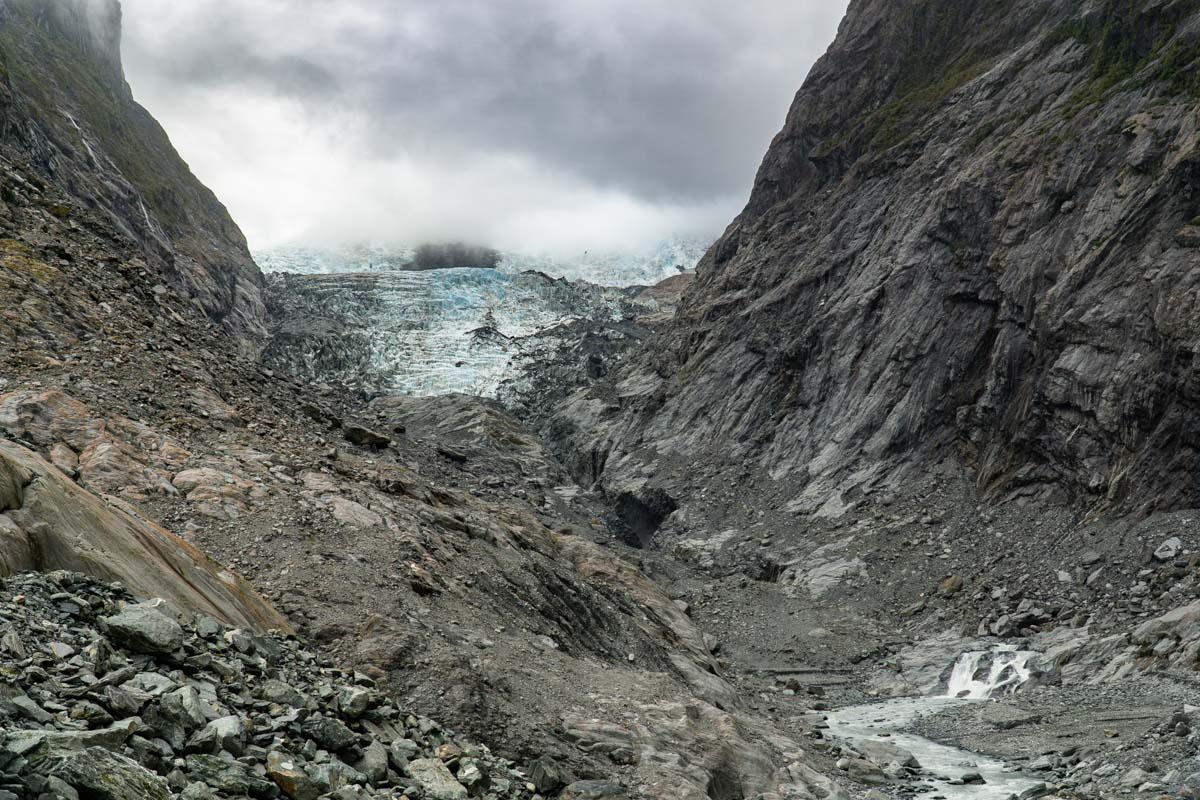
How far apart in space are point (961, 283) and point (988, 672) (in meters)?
34.5

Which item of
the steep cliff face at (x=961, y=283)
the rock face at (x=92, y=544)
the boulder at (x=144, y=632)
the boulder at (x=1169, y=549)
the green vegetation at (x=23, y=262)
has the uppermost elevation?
the steep cliff face at (x=961, y=283)

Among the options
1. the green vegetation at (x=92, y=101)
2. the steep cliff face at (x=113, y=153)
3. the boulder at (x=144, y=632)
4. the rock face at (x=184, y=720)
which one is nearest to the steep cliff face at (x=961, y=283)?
the rock face at (x=184, y=720)

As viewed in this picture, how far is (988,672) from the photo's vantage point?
35062 millimetres

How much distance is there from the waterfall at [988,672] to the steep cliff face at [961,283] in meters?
13.0

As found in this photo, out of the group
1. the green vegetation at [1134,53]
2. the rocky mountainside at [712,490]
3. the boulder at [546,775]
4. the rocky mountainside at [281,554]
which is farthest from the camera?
the green vegetation at [1134,53]

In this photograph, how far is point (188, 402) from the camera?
23.4 m

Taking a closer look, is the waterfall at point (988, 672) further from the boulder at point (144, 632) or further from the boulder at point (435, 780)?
the boulder at point (144, 632)

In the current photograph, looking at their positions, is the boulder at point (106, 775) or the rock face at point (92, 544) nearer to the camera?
the boulder at point (106, 775)

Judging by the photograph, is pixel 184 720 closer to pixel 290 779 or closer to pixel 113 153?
pixel 290 779

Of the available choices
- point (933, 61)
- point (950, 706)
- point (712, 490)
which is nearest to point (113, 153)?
point (712, 490)

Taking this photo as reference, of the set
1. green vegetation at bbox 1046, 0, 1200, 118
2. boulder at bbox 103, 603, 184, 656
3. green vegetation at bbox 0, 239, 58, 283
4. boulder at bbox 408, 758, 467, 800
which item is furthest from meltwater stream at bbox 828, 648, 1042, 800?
green vegetation at bbox 1046, 0, 1200, 118

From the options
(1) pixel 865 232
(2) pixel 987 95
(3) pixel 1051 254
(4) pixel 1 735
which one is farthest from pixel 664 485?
(4) pixel 1 735

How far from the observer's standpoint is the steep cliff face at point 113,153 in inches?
2916

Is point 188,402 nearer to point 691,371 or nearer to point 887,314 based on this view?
point 887,314
